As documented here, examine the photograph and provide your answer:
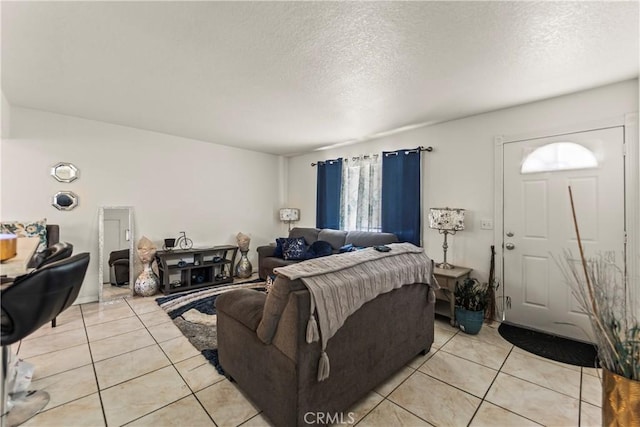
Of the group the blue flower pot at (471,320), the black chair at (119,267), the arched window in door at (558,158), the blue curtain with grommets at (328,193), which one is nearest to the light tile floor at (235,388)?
the blue flower pot at (471,320)

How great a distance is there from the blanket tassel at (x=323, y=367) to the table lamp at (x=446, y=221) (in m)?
2.34

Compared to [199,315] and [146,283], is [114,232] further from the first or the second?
[199,315]

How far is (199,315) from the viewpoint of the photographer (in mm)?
3170

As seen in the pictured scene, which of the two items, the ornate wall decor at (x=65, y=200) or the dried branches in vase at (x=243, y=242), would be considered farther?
the dried branches in vase at (x=243, y=242)

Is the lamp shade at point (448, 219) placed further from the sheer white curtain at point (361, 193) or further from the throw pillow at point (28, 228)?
the throw pillow at point (28, 228)

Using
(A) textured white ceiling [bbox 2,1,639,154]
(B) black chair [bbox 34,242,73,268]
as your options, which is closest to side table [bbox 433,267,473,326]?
(A) textured white ceiling [bbox 2,1,639,154]

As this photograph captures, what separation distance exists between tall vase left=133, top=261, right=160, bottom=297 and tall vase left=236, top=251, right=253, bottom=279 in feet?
4.41

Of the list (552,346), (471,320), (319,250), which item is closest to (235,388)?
(471,320)

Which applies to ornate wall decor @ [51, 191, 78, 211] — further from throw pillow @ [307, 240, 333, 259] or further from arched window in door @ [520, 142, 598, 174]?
arched window in door @ [520, 142, 598, 174]

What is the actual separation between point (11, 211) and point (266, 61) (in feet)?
11.8

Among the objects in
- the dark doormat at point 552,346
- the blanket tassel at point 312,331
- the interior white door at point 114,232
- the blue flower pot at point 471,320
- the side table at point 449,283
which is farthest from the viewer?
the interior white door at point 114,232

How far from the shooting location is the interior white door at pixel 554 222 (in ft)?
8.09

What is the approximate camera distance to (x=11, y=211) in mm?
3174

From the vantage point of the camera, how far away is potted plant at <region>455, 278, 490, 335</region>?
275 cm
